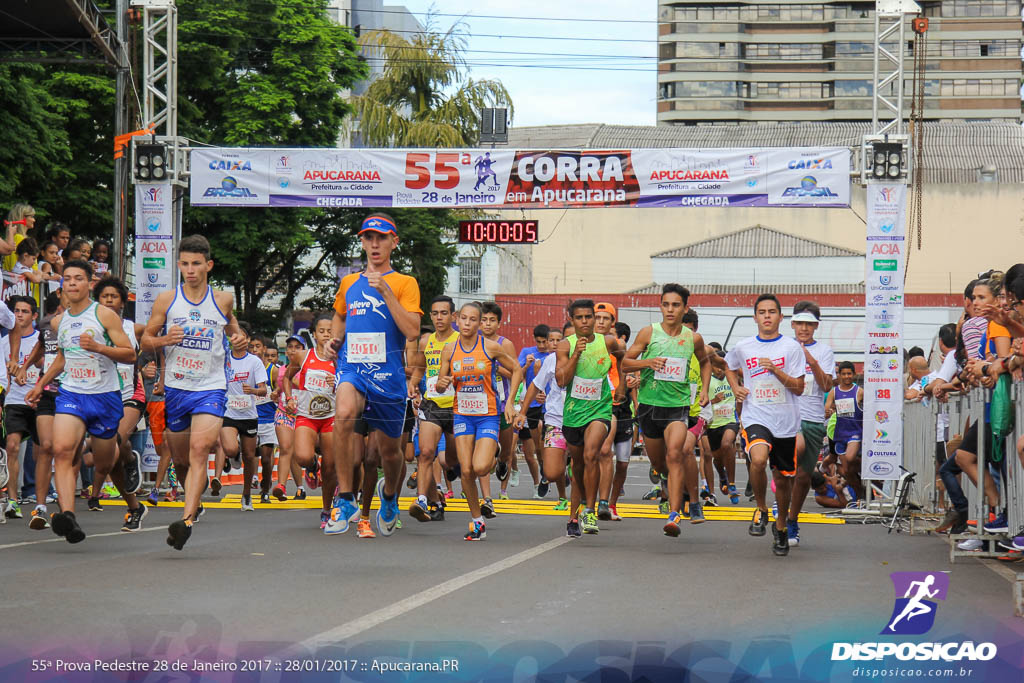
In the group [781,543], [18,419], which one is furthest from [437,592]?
[18,419]

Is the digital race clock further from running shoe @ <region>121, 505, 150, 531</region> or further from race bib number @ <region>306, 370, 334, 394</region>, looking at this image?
running shoe @ <region>121, 505, 150, 531</region>

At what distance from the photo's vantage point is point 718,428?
16234 millimetres

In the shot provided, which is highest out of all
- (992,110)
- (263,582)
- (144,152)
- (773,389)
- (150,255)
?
(992,110)

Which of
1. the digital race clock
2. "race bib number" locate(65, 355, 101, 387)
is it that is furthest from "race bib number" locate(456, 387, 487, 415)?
the digital race clock

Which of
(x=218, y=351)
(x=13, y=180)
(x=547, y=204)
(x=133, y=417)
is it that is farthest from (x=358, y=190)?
(x=13, y=180)

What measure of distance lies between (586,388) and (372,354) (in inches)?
83.2

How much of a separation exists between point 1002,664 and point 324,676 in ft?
9.04

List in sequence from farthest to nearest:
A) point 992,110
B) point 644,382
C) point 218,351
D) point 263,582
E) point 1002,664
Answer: point 992,110, point 644,382, point 218,351, point 263,582, point 1002,664

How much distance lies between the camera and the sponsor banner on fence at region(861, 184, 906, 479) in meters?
15.6

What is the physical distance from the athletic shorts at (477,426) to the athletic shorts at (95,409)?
284 centimetres

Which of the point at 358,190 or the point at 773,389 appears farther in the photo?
the point at 358,190

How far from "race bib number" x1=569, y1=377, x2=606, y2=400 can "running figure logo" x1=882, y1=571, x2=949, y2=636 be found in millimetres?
3094

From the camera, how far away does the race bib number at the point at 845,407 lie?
55.3ft

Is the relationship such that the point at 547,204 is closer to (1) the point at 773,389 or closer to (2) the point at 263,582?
(1) the point at 773,389
